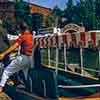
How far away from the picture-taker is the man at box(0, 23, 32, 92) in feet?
27.1

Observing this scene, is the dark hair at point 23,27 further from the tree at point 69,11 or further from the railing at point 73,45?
the tree at point 69,11

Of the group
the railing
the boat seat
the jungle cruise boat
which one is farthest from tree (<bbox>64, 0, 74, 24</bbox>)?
the boat seat

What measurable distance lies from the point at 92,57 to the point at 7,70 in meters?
4.83

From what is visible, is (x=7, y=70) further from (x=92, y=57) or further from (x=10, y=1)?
(x=10, y=1)

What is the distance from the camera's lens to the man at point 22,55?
325 inches

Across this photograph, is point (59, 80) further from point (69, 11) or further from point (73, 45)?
point (69, 11)

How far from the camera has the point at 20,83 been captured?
9117 millimetres

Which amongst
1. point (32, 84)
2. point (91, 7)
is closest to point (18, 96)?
point (32, 84)

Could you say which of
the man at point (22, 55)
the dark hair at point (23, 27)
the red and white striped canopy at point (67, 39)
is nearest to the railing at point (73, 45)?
the red and white striped canopy at point (67, 39)

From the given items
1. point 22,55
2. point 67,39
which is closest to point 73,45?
point 67,39

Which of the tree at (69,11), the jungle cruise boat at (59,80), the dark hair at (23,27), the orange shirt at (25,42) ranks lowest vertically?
the jungle cruise boat at (59,80)

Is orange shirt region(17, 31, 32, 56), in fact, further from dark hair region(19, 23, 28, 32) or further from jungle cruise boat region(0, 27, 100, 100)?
jungle cruise boat region(0, 27, 100, 100)

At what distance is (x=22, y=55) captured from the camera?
8375 mm

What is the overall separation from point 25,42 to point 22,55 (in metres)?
0.25
